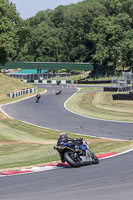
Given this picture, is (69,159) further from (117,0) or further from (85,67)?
(117,0)

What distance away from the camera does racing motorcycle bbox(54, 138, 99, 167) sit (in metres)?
15.3

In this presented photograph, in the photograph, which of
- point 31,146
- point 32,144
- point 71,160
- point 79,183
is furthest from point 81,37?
point 79,183

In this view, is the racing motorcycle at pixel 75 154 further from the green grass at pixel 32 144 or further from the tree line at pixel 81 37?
the tree line at pixel 81 37

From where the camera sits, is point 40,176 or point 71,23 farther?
point 71,23

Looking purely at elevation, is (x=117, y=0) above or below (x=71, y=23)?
above

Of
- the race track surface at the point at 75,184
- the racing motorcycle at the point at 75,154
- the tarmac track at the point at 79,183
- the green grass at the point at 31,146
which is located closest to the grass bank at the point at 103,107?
the green grass at the point at 31,146

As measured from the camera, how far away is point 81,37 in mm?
126500

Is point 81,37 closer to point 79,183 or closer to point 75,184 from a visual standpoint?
point 79,183

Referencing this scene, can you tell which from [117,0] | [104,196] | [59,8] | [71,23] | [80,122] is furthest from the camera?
[59,8]

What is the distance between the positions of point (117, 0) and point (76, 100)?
9060 centimetres

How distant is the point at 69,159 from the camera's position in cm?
1527

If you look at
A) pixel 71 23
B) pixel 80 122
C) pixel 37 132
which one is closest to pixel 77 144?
pixel 37 132


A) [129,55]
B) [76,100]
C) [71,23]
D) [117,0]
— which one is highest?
[117,0]

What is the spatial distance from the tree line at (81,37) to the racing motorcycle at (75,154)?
69763mm
